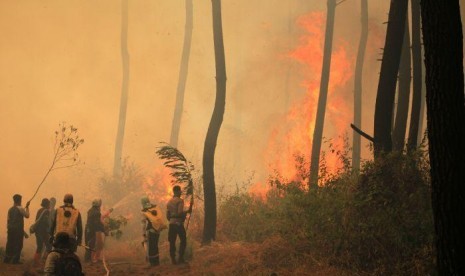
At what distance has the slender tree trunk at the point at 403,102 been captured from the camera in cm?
1331

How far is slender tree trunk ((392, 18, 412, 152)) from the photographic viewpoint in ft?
43.7

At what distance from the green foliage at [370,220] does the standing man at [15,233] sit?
772 centimetres

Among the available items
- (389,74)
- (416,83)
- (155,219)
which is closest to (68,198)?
(155,219)

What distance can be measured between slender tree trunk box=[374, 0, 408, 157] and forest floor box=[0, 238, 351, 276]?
383 cm

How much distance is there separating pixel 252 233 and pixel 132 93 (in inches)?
1613

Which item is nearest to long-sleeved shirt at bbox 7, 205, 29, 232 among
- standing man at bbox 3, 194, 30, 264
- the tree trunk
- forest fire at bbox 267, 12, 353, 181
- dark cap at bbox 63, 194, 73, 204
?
standing man at bbox 3, 194, 30, 264

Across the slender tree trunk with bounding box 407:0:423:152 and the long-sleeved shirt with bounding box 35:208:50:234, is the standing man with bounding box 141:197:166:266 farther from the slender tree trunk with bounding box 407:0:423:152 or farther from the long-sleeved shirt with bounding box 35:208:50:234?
the slender tree trunk with bounding box 407:0:423:152

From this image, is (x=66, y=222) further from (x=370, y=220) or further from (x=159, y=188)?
(x=159, y=188)

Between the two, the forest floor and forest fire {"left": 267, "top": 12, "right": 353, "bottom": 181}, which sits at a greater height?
forest fire {"left": 267, "top": 12, "right": 353, "bottom": 181}

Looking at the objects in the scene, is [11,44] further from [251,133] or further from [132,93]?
[251,133]

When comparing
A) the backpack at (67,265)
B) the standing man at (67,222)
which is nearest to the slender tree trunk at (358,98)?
the standing man at (67,222)

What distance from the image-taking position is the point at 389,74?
35.6ft

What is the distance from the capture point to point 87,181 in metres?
34.5

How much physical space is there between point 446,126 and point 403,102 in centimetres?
981
